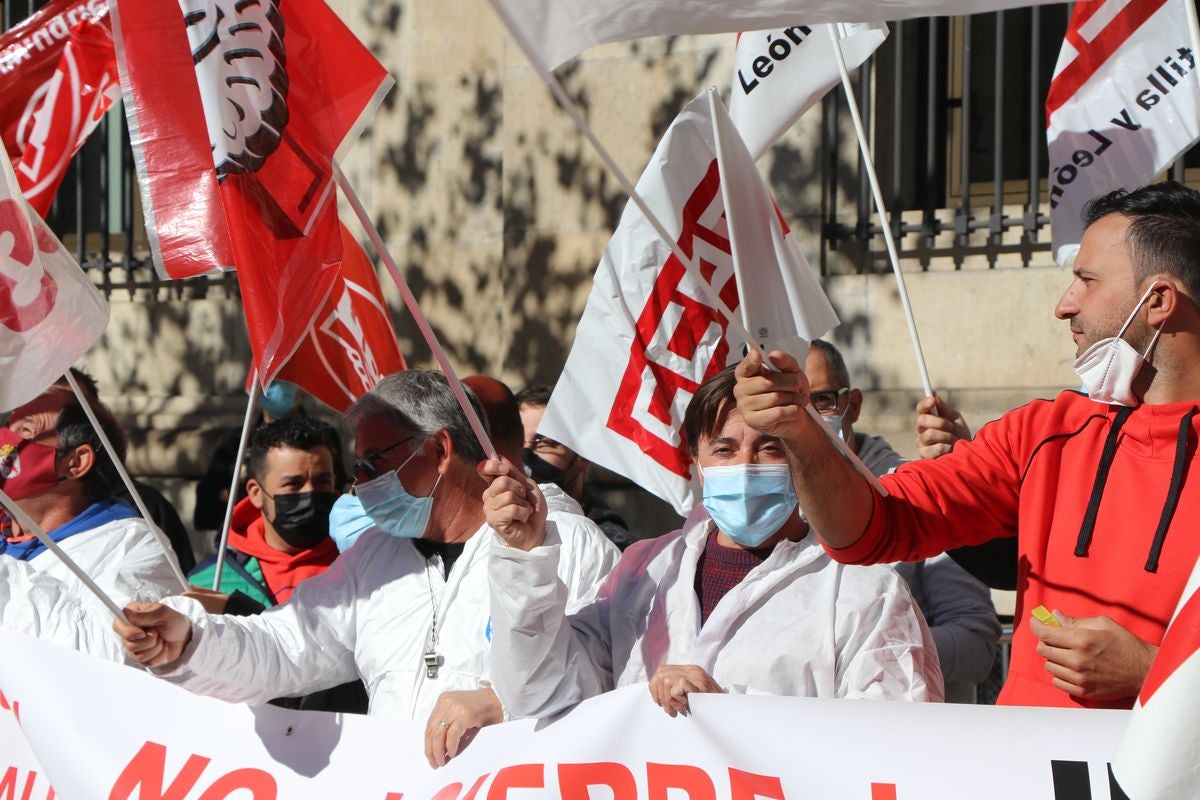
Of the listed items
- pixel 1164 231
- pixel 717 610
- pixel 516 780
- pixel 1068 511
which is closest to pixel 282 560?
pixel 516 780

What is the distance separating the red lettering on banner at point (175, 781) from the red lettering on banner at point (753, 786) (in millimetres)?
1128

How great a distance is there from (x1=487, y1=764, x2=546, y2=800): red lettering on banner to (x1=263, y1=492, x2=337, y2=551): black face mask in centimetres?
219

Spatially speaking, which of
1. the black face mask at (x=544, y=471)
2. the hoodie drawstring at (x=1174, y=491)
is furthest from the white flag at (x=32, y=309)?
the hoodie drawstring at (x=1174, y=491)

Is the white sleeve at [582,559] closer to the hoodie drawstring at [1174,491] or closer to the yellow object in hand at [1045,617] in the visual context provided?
the yellow object in hand at [1045,617]

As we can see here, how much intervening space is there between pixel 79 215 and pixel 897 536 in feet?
23.6

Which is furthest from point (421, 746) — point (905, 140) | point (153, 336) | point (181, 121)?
point (153, 336)

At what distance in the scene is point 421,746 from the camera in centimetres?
338

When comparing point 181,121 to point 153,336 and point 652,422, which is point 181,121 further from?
point 153,336

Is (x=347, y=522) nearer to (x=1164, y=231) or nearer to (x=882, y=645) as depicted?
(x=882, y=645)

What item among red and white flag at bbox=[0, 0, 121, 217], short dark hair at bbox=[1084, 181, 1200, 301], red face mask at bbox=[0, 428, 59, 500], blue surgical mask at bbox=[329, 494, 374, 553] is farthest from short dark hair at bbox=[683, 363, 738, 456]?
red and white flag at bbox=[0, 0, 121, 217]

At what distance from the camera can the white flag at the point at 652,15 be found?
2.53 m

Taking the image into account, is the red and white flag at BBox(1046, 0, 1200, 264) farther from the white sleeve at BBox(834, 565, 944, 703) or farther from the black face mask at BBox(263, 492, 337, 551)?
the black face mask at BBox(263, 492, 337, 551)

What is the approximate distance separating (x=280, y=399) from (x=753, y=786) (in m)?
4.64

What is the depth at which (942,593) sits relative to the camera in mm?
4148
